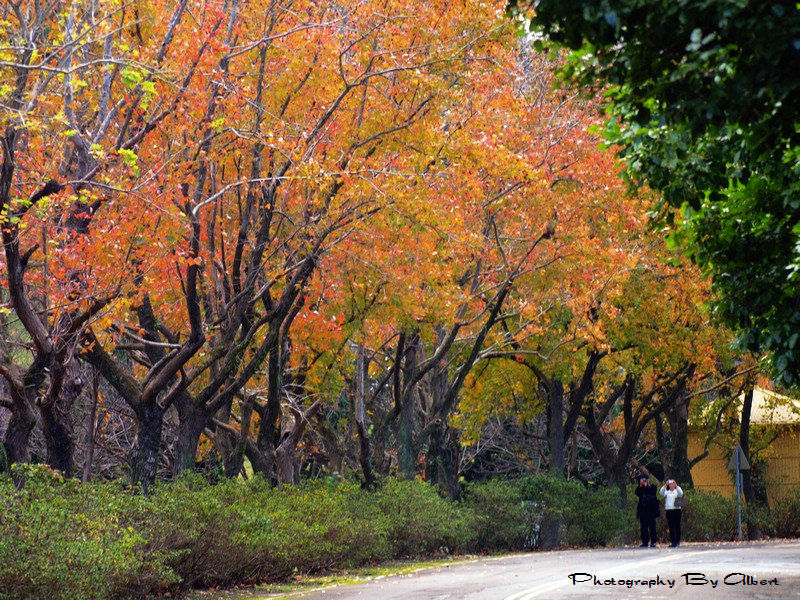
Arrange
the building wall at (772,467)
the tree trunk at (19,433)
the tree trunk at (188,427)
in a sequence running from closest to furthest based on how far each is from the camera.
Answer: the tree trunk at (19,433), the tree trunk at (188,427), the building wall at (772,467)

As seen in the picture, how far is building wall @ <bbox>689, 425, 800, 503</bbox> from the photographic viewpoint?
45375mm

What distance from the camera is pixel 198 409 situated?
64.8ft

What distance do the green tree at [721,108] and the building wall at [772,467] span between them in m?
34.0

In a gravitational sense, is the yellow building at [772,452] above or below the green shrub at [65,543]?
above

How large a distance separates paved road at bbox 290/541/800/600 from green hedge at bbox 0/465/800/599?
1385mm

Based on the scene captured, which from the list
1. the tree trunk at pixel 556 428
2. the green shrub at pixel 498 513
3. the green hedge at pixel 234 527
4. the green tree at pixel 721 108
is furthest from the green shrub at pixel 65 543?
the tree trunk at pixel 556 428

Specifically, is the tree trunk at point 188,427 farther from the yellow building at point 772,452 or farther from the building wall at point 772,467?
the building wall at point 772,467

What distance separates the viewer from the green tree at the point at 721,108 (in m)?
6.40

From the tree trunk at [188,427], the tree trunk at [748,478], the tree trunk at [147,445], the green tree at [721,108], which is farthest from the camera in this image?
the tree trunk at [748,478]

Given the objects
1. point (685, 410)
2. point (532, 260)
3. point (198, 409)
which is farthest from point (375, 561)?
point (685, 410)

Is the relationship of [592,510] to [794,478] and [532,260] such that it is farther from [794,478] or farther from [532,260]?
[794,478]

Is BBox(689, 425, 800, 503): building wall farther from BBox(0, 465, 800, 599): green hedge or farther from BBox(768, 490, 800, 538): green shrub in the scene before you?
BBox(0, 465, 800, 599): green hedge

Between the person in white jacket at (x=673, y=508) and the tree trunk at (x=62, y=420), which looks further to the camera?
the person in white jacket at (x=673, y=508)

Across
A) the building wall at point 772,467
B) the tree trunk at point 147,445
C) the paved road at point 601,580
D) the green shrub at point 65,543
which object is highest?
the building wall at point 772,467
